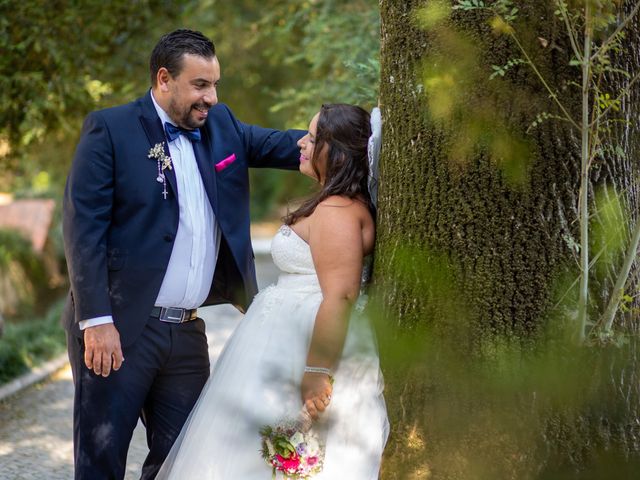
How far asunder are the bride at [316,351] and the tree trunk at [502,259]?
0.24m

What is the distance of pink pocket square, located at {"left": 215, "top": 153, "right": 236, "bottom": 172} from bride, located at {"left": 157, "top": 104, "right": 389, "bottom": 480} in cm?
47

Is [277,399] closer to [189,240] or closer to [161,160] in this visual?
[189,240]

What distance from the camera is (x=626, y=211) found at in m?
3.07

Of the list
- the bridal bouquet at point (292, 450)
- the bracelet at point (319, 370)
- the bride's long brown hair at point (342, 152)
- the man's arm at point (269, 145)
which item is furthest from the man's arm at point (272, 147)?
the bridal bouquet at point (292, 450)

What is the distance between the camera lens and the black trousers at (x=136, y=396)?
12.0 feet

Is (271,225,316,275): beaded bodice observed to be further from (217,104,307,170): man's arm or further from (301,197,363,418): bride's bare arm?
(217,104,307,170): man's arm

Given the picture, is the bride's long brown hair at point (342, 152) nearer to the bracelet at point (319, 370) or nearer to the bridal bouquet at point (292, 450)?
the bracelet at point (319, 370)

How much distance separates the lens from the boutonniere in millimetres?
3707

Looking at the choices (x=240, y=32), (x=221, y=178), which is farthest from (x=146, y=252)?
(x=240, y=32)

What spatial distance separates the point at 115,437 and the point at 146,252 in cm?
77

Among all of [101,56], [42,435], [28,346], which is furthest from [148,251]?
[28,346]

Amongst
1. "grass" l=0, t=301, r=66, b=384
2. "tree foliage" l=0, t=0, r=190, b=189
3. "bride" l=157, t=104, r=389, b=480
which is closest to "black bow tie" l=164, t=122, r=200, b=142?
"bride" l=157, t=104, r=389, b=480

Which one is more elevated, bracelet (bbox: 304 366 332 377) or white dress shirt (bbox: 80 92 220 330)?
white dress shirt (bbox: 80 92 220 330)

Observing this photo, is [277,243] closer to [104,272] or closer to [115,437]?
[104,272]
